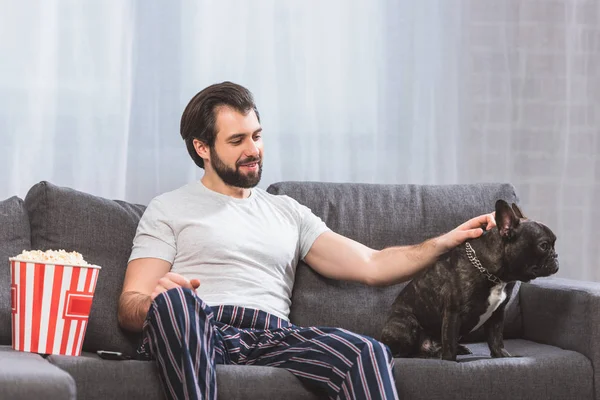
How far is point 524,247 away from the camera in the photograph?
8.05ft

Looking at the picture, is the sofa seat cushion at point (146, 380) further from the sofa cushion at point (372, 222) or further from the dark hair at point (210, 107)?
the dark hair at point (210, 107)

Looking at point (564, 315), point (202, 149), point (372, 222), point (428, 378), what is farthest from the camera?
point (372, 222)

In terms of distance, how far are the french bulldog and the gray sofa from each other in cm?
12

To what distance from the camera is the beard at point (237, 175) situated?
8.87ft

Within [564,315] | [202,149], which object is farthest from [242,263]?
[564,315]

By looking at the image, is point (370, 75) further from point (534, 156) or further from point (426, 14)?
point (534, 156)

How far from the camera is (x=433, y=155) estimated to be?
355 cm

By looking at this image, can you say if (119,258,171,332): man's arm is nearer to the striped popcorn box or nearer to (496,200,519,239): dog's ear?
the striped popcorn box

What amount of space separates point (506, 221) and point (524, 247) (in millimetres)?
90

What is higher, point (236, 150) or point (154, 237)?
point (236, 150)

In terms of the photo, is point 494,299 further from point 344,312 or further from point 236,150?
point 236,150

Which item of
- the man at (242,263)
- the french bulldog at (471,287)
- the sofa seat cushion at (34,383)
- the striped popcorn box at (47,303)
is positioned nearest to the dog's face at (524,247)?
the french bulldog at (471,287)

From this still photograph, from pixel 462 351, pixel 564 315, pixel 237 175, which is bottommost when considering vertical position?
pixel 462 351

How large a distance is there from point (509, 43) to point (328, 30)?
31.5 inches
